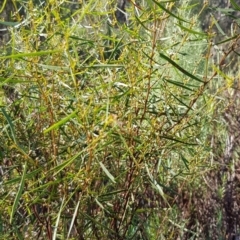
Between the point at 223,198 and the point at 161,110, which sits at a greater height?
the point at 161,110

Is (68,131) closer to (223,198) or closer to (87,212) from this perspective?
(87,212)

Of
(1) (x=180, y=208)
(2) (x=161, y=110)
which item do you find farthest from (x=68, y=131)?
(1) (x=180, y=208)

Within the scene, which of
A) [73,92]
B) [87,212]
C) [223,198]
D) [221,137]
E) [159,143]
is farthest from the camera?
[221,137]

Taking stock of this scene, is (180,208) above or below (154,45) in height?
below

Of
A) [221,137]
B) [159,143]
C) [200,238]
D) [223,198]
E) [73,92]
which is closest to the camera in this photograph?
[73,92]

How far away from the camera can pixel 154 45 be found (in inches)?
51.9

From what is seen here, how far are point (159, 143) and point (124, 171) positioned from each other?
112 millimetres

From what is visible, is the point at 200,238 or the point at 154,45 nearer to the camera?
the point at 154,45

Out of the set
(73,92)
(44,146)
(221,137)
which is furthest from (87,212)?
(221,137)

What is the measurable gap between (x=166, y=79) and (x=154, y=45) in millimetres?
119

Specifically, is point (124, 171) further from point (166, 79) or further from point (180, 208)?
point (180, 208)

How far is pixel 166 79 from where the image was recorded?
1.41 m

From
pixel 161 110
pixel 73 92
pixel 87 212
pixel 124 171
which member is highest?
pixel 73 92

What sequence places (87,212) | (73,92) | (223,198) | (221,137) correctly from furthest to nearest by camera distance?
(221,137), (223,198), (87,212), (73,92)
